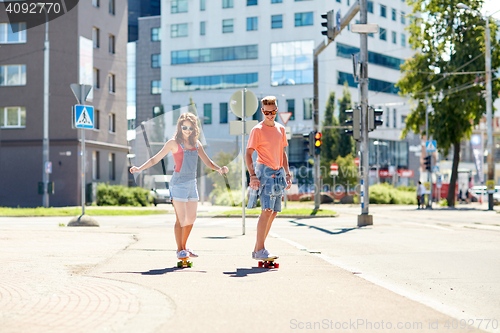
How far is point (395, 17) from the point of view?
2638 inches

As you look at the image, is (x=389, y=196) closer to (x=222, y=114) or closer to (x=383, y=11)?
(x=222, y=114)

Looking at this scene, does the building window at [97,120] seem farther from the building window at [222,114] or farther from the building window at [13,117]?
the building window at [222,114]

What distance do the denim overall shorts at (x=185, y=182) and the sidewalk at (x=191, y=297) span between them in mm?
807

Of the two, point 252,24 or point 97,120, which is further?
point 252,24

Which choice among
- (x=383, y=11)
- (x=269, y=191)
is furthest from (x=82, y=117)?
(x=383, y=11)

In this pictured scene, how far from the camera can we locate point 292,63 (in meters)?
58.2

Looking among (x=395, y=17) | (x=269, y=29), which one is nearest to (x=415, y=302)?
(x=269, y=29)

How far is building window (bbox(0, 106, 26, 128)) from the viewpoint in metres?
34.5

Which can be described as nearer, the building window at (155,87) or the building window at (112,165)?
the building window at (112,165)

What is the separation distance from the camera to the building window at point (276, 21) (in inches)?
2335

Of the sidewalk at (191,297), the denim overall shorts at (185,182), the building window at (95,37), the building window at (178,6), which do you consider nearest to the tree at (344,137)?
the building window at (178,6)

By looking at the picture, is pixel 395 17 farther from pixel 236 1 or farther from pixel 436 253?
pixel 436 253

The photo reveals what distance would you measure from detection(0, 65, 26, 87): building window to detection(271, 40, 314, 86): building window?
29168 mm

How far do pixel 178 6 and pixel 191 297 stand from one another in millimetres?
61875
